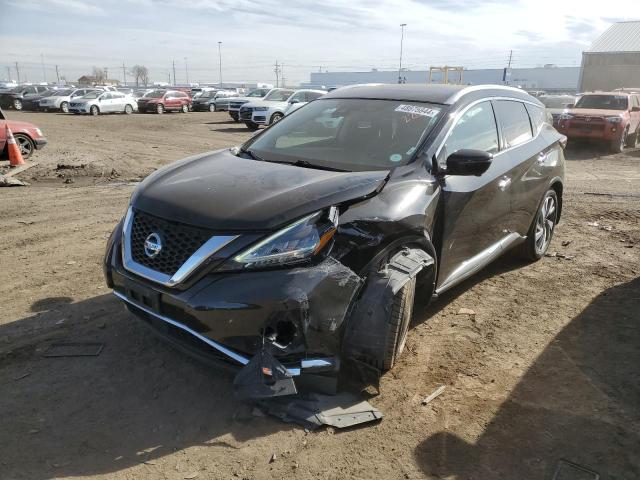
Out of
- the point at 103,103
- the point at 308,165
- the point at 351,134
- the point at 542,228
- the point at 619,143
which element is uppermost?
the point at 351,134

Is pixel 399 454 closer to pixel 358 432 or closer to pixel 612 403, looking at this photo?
pixel 358 432

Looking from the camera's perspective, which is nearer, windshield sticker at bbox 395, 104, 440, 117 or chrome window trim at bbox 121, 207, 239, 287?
chrome window trim at bbox 121, 207, 239, 287

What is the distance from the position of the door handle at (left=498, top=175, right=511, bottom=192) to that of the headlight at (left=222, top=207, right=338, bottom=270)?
2019mm

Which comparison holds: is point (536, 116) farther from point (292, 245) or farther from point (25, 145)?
point (25, 145)

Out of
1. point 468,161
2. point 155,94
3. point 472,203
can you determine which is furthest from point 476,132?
point 155,94

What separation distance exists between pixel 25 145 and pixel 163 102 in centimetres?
2346

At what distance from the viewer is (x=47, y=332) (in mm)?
3664

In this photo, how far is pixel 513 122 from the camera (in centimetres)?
469

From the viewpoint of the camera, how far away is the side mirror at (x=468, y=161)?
332 centimetres

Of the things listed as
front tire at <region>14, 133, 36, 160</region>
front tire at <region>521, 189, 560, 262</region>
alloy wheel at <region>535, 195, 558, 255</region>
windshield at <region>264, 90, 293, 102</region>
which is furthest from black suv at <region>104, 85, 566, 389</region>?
windshield at <region>264, 90, 293, 102</region>

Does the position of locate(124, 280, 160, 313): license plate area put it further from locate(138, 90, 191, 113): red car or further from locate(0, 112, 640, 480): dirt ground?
locate(138, 90, 191, 113): red car

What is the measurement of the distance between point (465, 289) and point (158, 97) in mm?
33284

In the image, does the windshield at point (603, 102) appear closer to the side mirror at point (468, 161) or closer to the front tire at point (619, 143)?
the front tire at point (619, 143)

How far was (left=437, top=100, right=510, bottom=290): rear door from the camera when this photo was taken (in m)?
3.61
